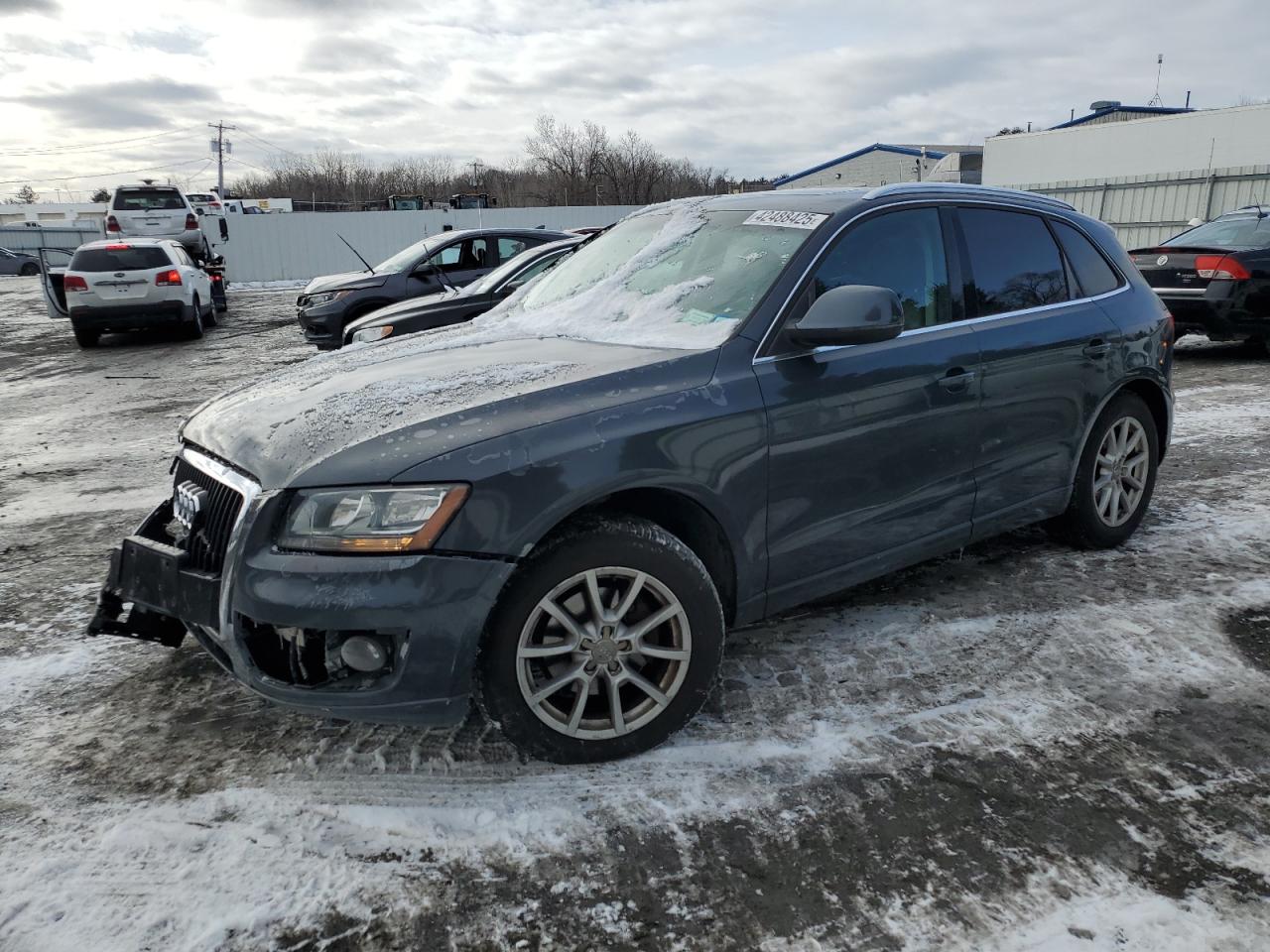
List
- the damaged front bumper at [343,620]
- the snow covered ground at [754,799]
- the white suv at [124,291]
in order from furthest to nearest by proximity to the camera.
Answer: the white suv at [124,291], the damaged front bumper at [343,620], the snow covered ground at [754,799]

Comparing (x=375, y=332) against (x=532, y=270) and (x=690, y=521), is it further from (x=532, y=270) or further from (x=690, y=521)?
(x=690, y=521)

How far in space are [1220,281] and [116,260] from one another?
14.2 meters

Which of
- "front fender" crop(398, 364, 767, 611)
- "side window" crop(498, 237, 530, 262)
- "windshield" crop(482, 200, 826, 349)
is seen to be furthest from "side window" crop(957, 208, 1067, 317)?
"side window" crop(498, 237, 530, 262)

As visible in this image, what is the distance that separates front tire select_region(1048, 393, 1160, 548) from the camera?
13.7ft

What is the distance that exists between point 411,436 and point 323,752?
1.07 m

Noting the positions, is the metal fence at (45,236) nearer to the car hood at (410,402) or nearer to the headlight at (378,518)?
the car hood at (410,402)

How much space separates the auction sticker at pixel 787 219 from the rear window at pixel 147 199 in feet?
68.8

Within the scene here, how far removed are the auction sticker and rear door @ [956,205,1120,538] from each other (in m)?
0.75

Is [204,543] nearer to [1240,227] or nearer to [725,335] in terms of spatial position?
[725,335]

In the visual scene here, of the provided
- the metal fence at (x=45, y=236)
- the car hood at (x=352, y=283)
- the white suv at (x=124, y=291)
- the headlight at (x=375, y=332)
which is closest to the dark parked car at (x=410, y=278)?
the car hood at (x=352, y=283)

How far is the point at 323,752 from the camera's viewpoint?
9.25 ft

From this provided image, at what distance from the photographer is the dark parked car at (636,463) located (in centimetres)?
242

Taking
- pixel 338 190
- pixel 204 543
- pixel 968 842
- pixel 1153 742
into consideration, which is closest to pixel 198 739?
pixel 204 543

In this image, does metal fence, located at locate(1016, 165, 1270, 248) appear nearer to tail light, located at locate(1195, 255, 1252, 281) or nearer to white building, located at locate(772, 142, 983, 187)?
tail light, located at locate(1195, 255, 1252, 281)
